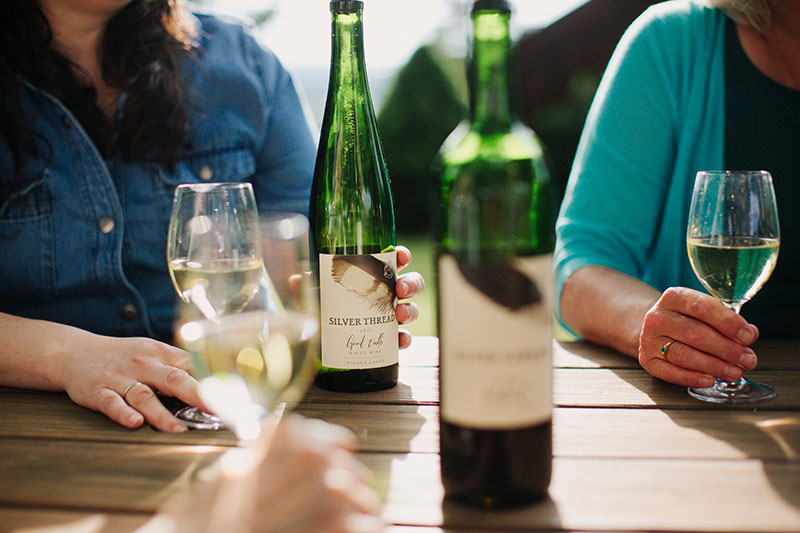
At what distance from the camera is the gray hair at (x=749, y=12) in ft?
4.80

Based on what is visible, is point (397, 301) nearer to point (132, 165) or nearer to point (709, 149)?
point (132, 165)

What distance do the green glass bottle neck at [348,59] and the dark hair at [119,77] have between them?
1.63 feet

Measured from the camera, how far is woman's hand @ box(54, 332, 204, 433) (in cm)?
95

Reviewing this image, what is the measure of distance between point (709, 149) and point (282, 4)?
7.31 metres

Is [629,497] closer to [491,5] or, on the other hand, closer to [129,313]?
[491,5]

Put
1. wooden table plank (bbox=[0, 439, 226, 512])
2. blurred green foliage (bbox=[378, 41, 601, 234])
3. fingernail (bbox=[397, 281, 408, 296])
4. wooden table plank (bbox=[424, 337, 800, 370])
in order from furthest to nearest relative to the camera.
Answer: blurred green foliage (bbox=[378, 41, 601, 234]) < wooden table plank (bbox=[424, 337, 800, 370]) < fingernail (bbox=[397, 281, 408, 296]) < wooden table plank (bbox=[0, 439, 226, 512])

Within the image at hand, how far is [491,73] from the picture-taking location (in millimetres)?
657

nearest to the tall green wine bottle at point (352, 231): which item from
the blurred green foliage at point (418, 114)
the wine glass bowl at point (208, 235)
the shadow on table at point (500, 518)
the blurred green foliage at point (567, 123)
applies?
the wine glass bowl at point (208, 235)

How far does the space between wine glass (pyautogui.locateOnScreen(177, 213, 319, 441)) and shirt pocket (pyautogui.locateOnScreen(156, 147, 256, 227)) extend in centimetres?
91

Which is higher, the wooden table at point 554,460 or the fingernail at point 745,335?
the fingernail at point 745,335

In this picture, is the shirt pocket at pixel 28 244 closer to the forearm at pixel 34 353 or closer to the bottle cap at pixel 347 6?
the forearm at pixel 34 353

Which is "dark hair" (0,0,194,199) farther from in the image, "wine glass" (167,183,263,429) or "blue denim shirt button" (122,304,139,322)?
"wine glass" (167,183,263,429)

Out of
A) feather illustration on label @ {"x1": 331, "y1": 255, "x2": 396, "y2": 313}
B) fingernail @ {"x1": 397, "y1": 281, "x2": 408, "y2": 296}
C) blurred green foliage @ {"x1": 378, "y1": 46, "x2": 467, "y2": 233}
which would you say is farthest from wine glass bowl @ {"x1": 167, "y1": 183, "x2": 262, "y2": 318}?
blurred green foliage @ {"x1": 378, "y1": 46, "x2": 467, "y2": 233}

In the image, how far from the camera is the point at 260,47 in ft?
5.60
